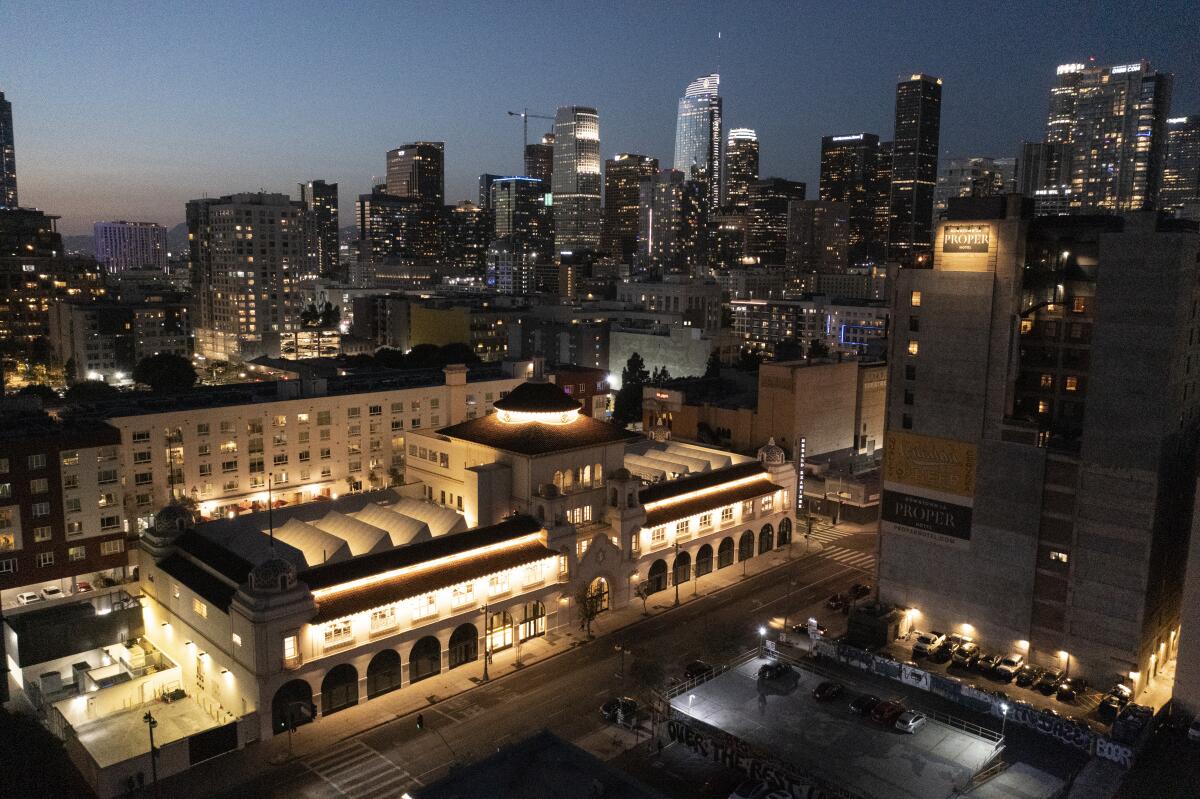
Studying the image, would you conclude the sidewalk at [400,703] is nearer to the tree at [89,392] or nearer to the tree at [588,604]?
the tree at [588,604]

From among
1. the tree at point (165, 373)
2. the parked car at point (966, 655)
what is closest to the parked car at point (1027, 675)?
the parked car at point (966, 655)

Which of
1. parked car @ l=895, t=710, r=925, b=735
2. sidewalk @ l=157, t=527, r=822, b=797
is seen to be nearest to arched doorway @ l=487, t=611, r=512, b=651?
sidewalk @ l=157, t=527, r=822, b=797

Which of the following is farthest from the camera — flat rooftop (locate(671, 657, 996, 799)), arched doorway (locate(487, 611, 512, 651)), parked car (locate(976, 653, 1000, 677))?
arched doorway (locate(487, 611, 512, 651))

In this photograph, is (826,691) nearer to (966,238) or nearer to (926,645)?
(926,645)

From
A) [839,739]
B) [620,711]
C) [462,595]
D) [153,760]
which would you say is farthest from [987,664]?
[153,760]

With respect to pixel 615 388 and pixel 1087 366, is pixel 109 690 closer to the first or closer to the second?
pixel 1087 366

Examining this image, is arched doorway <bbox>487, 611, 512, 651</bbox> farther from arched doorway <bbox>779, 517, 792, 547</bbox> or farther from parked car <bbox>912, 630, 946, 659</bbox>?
arched doorway <bbox>779, 517, 792, 547</bbox>
